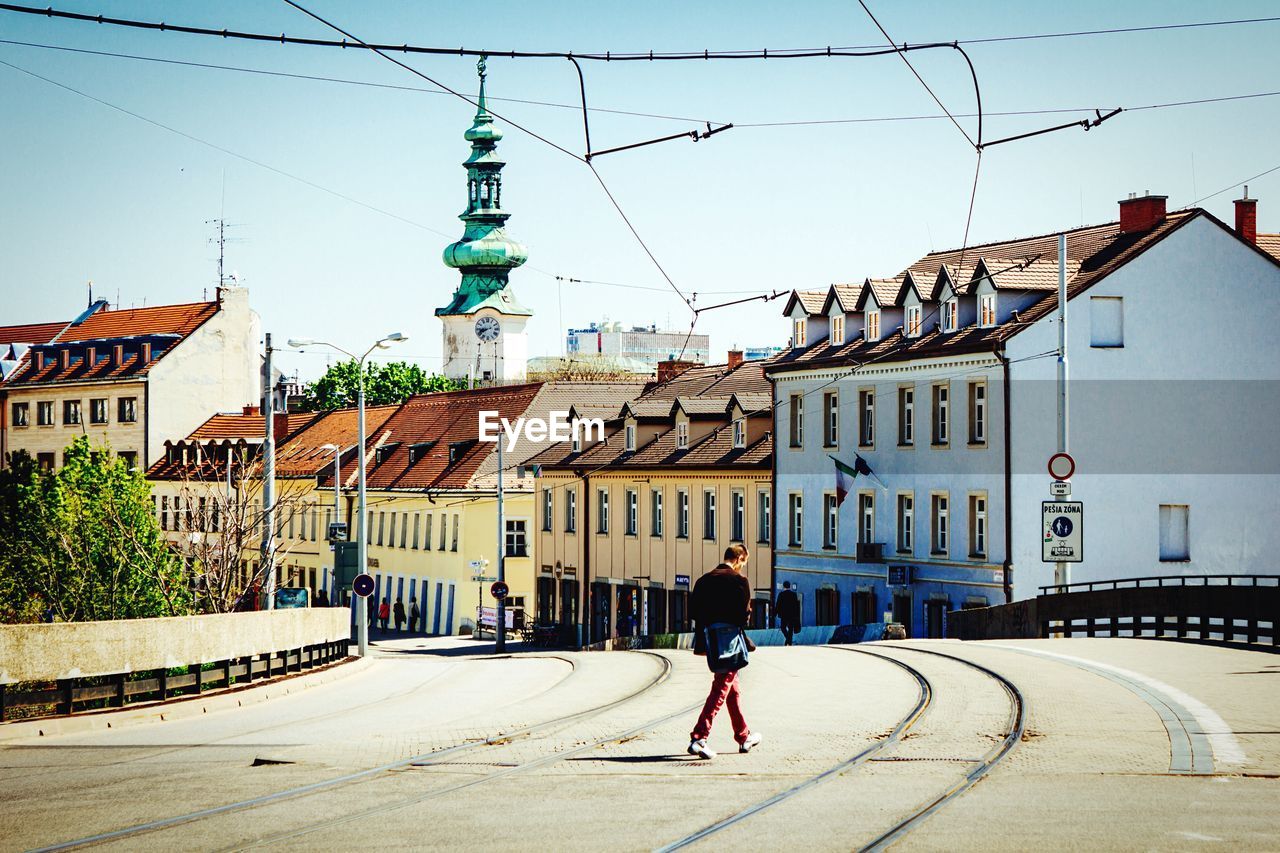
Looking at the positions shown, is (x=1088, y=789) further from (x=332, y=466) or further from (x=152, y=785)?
(x=332, y=466)

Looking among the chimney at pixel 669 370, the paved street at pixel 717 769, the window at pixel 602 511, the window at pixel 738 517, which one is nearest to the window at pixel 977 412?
the window at pixel 738 517

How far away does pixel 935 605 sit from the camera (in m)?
48.8

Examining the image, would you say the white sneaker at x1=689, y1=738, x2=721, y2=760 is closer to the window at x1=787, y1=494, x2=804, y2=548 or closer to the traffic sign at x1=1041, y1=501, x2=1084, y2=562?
the traffic sign at x1=1041, y1=501, x2=1084, y2=562

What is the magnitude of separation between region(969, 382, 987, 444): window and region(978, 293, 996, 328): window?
165 cm

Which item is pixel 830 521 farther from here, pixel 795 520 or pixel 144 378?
pixel 144 378

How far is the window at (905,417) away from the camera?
50875 mm

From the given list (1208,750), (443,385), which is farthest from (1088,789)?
(443,385)

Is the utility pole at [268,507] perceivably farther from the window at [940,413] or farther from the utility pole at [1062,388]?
the window at [940,413]

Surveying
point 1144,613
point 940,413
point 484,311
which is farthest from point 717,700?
point 484,311

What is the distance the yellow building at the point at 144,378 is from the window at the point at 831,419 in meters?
55.6

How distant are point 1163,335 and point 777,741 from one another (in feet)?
111

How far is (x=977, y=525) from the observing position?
47.5 m

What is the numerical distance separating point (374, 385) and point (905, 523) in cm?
8369

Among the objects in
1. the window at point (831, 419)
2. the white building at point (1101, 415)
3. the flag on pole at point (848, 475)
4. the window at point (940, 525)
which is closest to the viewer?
the white building at point (1101, 415)
